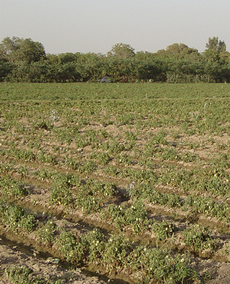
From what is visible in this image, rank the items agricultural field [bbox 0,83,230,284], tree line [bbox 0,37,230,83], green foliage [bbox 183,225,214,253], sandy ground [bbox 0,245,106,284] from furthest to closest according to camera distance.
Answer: tree line [bbox 0,37,230,83] → green foliage [bbox 183,225,214,253] → agricultural field [bbox 0,83,230,284] → sandy ground [bbox 0,245,106,284]

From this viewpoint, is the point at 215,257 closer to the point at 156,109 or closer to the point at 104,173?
the point at 104,173

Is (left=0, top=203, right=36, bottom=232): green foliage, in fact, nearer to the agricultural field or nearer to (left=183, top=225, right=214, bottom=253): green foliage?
the agricultural field

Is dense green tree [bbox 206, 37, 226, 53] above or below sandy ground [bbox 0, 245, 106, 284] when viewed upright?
above

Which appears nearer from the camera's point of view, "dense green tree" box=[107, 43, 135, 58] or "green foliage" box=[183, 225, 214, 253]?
"green foliage" box=[183, 225, 214, 253]

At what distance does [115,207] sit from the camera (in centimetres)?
668

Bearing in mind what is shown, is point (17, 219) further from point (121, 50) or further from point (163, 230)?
point (121, 50)

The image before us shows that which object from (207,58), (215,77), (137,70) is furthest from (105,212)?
(207,58)

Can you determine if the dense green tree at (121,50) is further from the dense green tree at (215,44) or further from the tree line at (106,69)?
the dense green tree at (215,44)

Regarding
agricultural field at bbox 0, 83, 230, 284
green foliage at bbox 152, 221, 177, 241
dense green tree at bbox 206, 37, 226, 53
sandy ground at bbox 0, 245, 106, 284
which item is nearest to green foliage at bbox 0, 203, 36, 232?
agricultural field at bbox 0, 83, 230, 284

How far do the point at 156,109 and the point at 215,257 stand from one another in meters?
14.6

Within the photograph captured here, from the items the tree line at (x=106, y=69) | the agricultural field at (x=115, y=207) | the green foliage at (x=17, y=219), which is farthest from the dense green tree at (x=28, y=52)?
the green foliage at (x=17, y=219)

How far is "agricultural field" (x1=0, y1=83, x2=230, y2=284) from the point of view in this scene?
5066mm

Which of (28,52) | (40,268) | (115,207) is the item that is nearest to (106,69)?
(28,52)

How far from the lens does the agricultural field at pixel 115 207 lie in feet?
16.6
